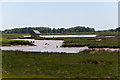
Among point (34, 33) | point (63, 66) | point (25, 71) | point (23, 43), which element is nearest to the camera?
point (25, 71)

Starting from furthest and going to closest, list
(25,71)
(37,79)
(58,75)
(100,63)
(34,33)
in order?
1. (34,33)
2. (100,63)
3. (25,71)
4. (58,75)
5. (37,79)

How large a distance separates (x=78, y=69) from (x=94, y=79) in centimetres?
574

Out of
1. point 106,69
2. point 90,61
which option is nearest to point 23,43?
point 90,61

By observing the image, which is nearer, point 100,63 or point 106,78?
point 106,78

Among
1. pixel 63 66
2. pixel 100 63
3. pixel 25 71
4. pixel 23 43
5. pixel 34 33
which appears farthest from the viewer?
pixel 34 33

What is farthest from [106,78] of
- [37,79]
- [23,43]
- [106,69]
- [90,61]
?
[23,43]

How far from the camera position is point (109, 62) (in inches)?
1420

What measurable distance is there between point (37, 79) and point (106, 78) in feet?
28.2

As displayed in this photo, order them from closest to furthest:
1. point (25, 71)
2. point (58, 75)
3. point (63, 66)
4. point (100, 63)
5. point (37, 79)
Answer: point (37, 79)
point (58, 75)
point (25, 71)
point (63, 66)
point (100, 63)

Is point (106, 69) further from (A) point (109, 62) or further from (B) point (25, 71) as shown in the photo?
(B) point (25, 71)

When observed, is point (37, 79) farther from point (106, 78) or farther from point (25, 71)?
point (106, 78)

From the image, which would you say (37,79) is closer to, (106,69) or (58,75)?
(58,75)

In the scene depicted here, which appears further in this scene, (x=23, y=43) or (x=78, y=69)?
(x=23, y=43)

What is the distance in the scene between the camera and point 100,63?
35844 mm
